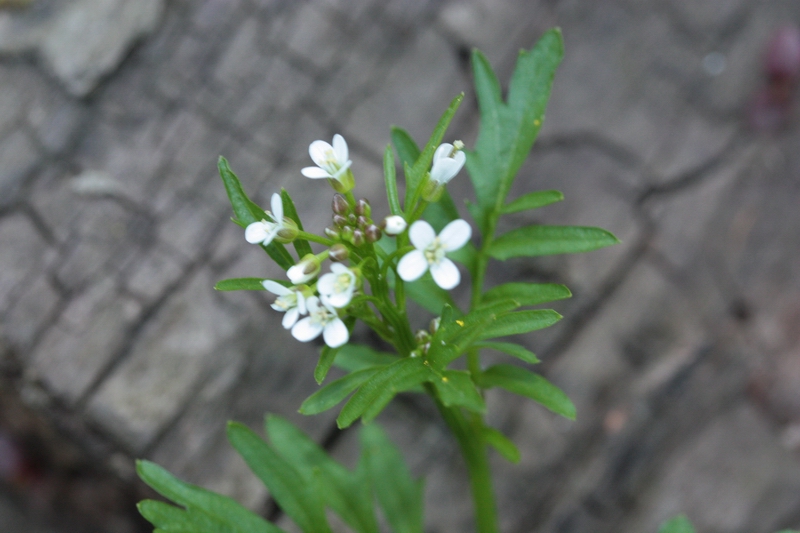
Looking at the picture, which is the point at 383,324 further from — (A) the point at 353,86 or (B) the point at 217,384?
(A) the point at 353,86

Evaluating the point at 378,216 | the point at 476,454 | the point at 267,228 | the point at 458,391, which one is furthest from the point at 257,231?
the point at 378,216

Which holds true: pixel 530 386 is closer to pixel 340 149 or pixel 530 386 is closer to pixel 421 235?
pixel 421 235

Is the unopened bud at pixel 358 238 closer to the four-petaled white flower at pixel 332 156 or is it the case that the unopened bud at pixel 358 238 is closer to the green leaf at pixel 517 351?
the four-petaled white flower at pixel 332 156

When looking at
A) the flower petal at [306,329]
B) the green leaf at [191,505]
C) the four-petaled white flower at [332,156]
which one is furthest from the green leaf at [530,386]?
the green leaf at [191,505]

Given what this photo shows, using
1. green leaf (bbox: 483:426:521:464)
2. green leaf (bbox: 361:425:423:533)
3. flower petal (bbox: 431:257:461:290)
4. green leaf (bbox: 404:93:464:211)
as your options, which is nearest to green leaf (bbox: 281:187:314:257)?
green leaf (bbox: 404:93:464:211)

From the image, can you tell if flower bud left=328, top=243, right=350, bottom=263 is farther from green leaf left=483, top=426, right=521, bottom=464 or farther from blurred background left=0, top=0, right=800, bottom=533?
blurred background left=0, top=0, right=800, bottom=533

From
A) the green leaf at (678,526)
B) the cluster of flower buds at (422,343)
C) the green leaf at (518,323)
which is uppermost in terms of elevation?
the green leaf at (518,323)
